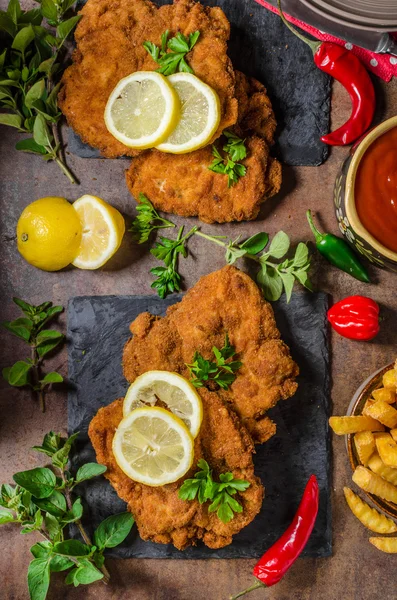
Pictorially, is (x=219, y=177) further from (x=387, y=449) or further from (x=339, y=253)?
(x=387, y=449)

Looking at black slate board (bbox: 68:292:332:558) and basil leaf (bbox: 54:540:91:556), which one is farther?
black slate board (bbox: 68:292:332:558)

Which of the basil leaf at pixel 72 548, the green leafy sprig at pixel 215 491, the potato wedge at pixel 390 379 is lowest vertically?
the basil leaf at pixel 72 548

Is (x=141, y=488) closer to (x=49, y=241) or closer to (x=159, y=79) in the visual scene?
(x=49, y=241)

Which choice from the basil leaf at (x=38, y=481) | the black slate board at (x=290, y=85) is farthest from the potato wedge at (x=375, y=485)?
the black slate board at (x=290, y=85)

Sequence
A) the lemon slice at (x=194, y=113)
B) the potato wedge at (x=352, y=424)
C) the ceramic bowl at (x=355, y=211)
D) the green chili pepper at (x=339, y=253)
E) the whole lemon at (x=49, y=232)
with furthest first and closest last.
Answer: the green chili pepper at (x=339, y=253) → the whole lemon at (x=49, y=232) → the potato wedge at (x=352, y=424) → the lemon slice at (x=194, y=113) → the ceramic bowl at (x=355, y=211)

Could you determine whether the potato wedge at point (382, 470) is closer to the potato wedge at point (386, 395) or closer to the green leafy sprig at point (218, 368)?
the potato wedge at point (386, 395)

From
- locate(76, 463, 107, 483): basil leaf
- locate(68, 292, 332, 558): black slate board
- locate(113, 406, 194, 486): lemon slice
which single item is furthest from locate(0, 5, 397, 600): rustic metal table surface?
locate(113, 406, 194, 486): lemon slice

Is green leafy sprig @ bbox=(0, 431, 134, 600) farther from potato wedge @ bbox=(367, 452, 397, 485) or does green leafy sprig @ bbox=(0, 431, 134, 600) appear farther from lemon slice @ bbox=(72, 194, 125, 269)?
potato wedge @ bbox=(367, 452, 397, 485)

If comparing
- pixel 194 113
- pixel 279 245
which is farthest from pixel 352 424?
pixel 194 113
